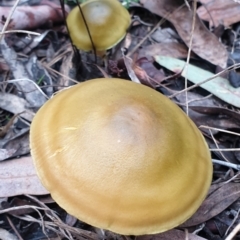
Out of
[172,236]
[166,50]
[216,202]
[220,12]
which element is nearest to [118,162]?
[172,236]

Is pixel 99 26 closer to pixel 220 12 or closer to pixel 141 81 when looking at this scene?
pixel 141 81

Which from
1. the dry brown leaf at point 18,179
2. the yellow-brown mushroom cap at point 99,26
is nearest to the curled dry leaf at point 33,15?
the yellow-brown mushroom cap at point 99,26

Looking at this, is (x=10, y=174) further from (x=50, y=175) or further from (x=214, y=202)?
(x=214, y=202)

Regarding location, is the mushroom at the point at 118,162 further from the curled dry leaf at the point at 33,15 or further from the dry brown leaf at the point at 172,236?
the curled dry leaf at the point at 33,15

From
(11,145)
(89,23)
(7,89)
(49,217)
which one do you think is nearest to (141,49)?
(89,23)

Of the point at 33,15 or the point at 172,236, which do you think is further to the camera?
the point at 33,15
